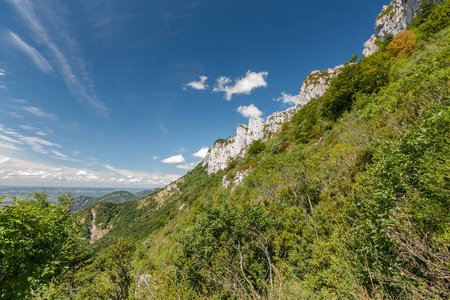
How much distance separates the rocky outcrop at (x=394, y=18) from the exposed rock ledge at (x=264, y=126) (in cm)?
1744

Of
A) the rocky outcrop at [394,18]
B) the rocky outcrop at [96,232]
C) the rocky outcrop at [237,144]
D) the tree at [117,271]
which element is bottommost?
the rocky outcrop at [96,232]

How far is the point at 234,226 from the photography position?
10.7m

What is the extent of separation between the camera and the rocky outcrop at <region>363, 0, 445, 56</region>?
43.1 metres

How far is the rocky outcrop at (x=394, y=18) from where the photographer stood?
43141 millimetres

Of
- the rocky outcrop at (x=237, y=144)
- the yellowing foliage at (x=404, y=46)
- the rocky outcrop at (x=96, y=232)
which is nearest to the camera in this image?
the yellowing foliage at (x=404, y=46)

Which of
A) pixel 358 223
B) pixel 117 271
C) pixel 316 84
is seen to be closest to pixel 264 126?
pixel 316 84

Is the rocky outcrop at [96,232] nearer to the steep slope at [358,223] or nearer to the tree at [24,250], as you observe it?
the steep slope at [358,223]

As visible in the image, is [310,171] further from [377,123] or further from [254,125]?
[254,125]

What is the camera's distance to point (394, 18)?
5159 centimetres

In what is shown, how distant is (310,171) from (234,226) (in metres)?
16.2

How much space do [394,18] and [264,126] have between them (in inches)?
2776

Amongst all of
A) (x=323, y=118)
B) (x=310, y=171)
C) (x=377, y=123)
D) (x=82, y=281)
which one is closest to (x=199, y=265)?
(x=82, y=281)

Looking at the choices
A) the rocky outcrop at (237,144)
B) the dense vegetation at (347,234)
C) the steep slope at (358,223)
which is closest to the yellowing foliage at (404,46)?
the steep slope at (358,223)

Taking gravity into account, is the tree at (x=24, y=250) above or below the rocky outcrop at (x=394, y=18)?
below
